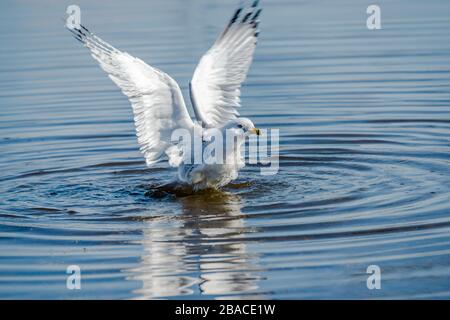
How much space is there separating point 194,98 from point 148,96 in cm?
76

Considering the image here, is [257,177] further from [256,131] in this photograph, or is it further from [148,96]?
[148,96]

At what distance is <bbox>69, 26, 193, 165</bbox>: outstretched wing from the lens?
10250mm

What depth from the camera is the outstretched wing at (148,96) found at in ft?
33.6

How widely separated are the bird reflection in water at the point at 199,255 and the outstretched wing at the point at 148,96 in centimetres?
74

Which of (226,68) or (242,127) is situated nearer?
(242,127)

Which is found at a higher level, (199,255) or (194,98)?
(194,98)

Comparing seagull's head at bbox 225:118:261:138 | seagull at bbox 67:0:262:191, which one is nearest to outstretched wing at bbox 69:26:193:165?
seagull at bbox 67:0:262:191

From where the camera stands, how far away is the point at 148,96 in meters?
10.4

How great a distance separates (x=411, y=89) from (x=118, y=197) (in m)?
6.18

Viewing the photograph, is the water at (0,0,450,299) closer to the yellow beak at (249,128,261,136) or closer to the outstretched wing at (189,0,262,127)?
the yellow beak at (249,128,261,136)

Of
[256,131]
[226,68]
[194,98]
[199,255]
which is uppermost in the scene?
[226,68]

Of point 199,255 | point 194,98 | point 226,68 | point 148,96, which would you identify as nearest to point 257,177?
point 194,98

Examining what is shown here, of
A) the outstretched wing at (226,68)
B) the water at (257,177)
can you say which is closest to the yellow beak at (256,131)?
the water at (257,177)

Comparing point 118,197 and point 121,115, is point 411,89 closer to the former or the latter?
point 121,115
